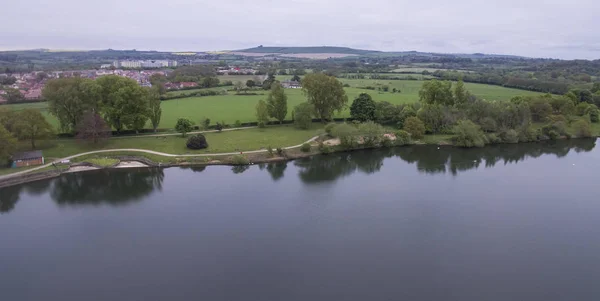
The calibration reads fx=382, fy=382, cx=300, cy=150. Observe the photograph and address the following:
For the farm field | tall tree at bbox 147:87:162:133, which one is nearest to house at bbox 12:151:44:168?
tall tree at bbox 147:87:162:133

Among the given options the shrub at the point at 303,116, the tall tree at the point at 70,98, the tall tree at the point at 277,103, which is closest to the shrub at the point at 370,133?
the shrub at the point at 303,116

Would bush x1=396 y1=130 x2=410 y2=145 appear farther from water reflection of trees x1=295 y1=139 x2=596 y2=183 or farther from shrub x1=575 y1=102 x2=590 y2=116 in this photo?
shrub x1=575 y1=102 x2=590 y2=116

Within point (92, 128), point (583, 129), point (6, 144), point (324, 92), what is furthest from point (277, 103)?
point (583, 129)

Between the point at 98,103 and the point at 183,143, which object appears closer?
the point at 98,103

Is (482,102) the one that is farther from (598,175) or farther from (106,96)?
(106,96)

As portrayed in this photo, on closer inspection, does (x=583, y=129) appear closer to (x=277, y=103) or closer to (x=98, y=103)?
(x=277, y=103)

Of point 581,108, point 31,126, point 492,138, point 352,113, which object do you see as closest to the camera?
point 31,126

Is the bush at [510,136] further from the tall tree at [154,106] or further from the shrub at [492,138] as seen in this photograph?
the tall tree at [154,106]
